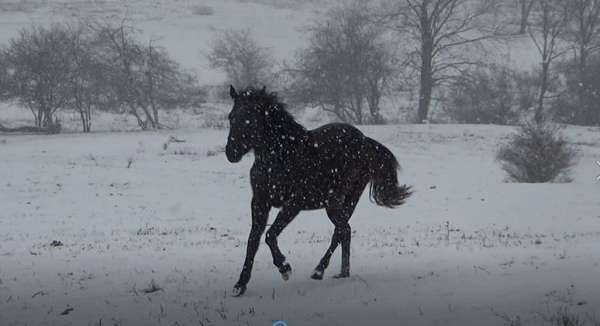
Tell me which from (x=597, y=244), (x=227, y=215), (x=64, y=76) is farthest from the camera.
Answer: (x=64, y=76)

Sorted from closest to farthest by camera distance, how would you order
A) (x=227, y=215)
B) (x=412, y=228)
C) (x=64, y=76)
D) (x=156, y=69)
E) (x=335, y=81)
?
1. (x=412, y=228)
2. (x=227, y=215)
3. (x=335, y=81)
4. (x=64, y=76)
5. (x=156, y=69)

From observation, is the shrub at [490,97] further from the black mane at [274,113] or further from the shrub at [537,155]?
the black mane at [274,113]

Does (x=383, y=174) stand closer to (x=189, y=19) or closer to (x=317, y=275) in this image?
(x=317, y=275)

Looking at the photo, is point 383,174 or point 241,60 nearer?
point 383,174

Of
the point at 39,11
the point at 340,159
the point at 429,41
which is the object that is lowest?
the point at 340,159

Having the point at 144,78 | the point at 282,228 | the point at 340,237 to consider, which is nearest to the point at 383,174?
the point at 340,237

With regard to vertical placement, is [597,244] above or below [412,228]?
above

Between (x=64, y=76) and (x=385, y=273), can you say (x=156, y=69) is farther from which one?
(x=385, y=273)

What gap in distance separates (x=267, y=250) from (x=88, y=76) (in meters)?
32.1

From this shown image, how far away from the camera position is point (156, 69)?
38.8 m

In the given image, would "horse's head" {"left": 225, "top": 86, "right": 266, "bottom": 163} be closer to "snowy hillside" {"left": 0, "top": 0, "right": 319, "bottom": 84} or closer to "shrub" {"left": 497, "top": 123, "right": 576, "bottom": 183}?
"shrub" {"left": 497, "top": 123, "right": 576, "bottom": 183}

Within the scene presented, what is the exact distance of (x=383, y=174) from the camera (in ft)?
23.9

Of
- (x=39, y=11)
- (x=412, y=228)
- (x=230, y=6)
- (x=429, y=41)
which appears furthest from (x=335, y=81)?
(x=39, y=11)

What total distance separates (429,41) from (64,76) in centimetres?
2435
